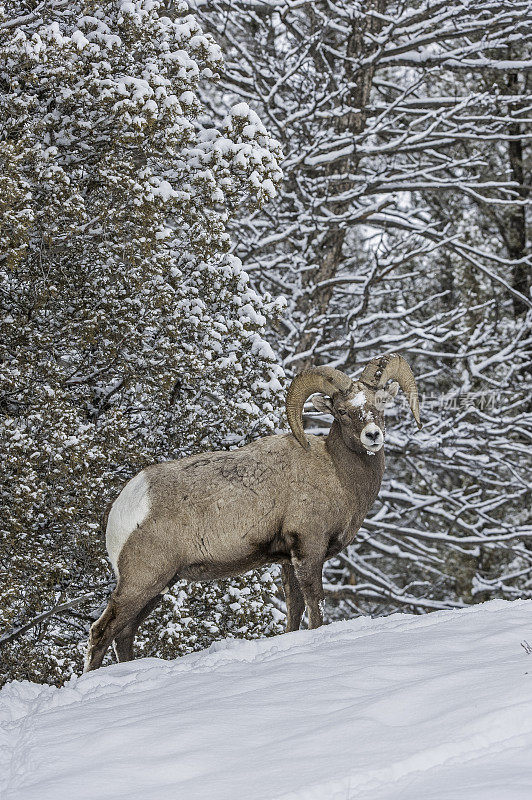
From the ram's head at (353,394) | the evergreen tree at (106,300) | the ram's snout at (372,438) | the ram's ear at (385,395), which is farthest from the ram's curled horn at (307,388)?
the evergreen tree at (106,300)

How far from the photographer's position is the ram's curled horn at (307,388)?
7316 millimetres

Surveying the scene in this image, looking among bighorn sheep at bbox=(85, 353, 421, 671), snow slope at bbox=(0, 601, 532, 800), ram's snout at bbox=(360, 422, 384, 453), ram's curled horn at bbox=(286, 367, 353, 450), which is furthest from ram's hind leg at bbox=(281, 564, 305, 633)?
snow slope at bbox=(0, 601, 532, 800)

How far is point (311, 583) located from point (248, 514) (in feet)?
2.09

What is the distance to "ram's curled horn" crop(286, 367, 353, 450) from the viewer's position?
7.32m

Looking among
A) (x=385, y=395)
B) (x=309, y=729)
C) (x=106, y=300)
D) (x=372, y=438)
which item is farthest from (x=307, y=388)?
(x=309, y=729)

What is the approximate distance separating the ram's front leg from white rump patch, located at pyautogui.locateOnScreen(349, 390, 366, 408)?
110cm

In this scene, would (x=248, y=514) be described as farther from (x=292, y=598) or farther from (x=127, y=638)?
(x=127, y=638)

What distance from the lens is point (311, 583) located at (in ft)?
22.9

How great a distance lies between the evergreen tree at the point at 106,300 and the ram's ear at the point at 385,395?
1969 millimetres

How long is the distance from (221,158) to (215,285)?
Result: 1.16 meters

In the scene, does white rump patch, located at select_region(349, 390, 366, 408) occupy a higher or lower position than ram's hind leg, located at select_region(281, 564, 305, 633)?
higher

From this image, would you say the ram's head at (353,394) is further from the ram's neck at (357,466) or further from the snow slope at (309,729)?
the snow slope at (309,729)

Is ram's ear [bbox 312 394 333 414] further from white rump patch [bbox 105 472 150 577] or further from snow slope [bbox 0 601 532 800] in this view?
snow slope [bbox 0 601 532 800]

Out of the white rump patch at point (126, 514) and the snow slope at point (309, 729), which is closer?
the snow slope at point (309, 729)
